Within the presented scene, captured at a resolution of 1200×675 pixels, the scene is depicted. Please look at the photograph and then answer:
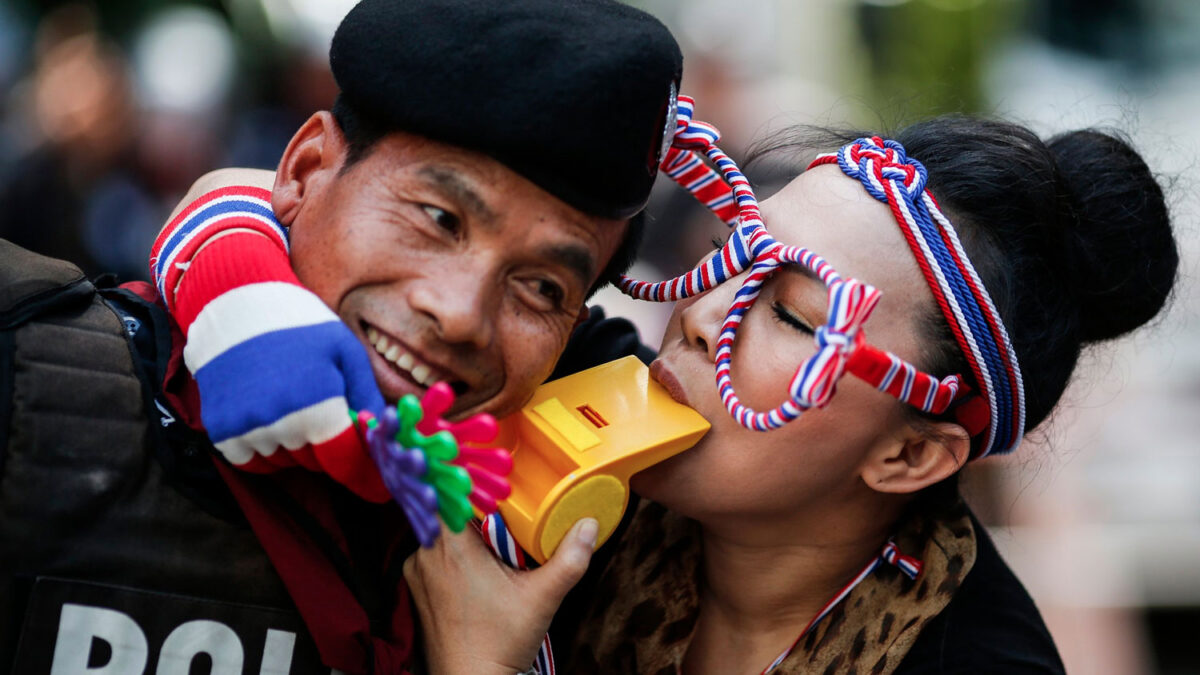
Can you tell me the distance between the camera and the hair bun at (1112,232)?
224 centimetres

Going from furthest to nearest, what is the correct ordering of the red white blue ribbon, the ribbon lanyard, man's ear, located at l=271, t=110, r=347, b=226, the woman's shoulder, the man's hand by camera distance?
the ribbon lanyard → the woman's shoulder → man's ear, located at l=271, t=110, r=347, b=226 → the red white blue ribbon → the man's hand

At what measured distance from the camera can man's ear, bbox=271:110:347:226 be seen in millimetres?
1844

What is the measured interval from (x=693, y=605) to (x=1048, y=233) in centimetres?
108

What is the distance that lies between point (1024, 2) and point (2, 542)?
7.33 metres

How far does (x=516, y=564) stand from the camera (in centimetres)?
189

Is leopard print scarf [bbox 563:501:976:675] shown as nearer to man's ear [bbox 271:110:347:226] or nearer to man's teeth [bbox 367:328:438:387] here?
man's teeth [bbox 367:328:438:387]

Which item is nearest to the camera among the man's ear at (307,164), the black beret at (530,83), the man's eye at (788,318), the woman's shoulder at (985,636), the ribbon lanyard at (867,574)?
the black beret at (530,83)

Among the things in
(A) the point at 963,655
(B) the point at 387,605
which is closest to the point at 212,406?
(B) the point at 387,605

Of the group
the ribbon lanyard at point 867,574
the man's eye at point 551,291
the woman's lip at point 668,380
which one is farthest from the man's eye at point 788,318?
the ribbon lanyard at point 867,574

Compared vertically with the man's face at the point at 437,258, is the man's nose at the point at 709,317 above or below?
below

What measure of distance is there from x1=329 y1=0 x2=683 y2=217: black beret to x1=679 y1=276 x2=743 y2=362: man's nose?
41cm

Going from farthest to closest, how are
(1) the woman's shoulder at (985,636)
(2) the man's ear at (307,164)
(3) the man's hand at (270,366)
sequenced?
(1) the woman's shoulder at (985,636) < (2) the man's ear at (307,164) < (3) the man's hand at (270,366)

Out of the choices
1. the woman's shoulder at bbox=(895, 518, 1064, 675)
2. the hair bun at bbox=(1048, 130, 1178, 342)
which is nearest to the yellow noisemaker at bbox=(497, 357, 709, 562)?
the woman's shoulder at bbox=(895, 518, 1064, 675)

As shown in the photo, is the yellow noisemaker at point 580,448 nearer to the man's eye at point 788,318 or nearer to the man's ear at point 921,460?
the man's eye at point 788,318
